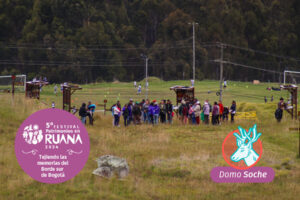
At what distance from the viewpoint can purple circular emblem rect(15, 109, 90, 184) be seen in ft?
56.6

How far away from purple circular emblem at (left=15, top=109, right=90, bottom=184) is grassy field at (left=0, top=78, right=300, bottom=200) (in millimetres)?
685

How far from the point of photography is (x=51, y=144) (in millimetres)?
17375

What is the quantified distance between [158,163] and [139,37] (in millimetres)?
74743

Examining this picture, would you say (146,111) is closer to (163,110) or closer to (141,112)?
(141,112)

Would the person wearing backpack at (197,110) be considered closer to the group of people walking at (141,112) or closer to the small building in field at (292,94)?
the group of people walking at (141,112)

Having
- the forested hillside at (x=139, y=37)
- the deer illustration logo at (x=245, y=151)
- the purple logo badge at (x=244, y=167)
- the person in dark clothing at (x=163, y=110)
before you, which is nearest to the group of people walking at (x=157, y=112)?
the person in dark clothing at (x=163, y=110)

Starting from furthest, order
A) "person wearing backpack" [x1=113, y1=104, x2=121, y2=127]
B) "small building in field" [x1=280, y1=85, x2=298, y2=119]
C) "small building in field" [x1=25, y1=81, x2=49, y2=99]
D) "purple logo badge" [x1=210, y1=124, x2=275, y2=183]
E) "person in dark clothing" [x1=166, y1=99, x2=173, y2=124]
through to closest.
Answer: "small building in field" [x1=25, y1=81, x2=49, y2=99]
"small building in field" [x1=280, y1=85, x2=298, y2=119]
"person in dark clothing" [x1=166, y1=99, x2=173, y2=124]
"person wearing backpack" [x1=113, y1=104, x2=121, y2=127]
"purple logo badge" [x1=210, y1=124, x2=275, y2=183]

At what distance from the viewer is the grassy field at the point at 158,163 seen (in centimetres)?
1778

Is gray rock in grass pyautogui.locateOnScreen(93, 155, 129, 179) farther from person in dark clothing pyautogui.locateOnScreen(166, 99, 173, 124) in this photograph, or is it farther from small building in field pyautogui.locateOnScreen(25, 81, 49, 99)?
small building in field pyautogui.locateOnScreen(25, 81, 49, 99)

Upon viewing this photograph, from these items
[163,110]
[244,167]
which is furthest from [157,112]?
[244,167]

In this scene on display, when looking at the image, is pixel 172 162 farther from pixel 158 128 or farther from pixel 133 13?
pixel 133 13

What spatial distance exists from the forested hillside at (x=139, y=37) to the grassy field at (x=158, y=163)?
53.1 meters

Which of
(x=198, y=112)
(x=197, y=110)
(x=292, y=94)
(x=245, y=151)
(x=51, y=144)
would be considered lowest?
(x=245, y=151)

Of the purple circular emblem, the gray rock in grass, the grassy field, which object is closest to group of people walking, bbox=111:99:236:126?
the grassy field
